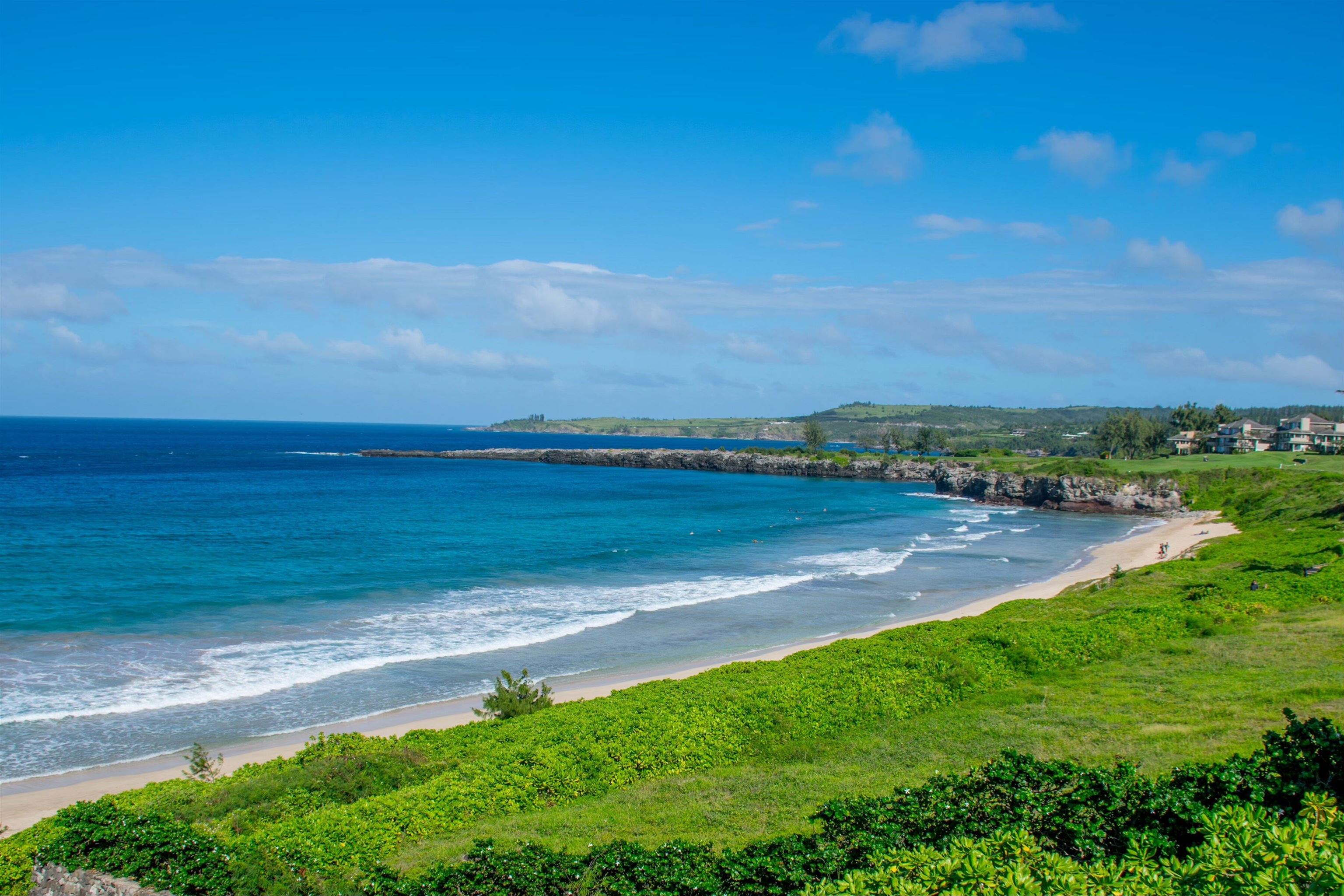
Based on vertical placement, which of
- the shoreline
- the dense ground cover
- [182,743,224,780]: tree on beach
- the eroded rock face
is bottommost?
the shoreline

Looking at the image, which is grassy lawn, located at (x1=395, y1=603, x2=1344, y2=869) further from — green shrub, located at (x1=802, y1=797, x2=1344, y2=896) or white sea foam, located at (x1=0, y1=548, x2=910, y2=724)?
white sea foam, located at (x1=0, y1=548, x2=910, y2=724)

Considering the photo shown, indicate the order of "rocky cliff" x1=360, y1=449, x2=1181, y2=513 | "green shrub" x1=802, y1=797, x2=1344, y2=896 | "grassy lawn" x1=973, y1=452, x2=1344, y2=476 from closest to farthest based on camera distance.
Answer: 1. "green shrub" x1=802, y1=797, x2=1344, y2=896
2. "grassy lawn" x1=973, y1=452, x2=1344, y2=476
3. "rocky cliff" x1=360, y1=449, x2=1181, y2=513

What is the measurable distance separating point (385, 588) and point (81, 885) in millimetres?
28683

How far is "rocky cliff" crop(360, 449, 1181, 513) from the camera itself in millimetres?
76562

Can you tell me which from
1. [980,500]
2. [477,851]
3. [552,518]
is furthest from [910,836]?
[980,500]

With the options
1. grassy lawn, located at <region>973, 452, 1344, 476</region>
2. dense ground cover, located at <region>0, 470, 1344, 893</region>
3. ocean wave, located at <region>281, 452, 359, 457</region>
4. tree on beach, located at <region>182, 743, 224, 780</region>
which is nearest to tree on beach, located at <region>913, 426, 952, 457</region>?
grassy lawn, located at <region>973, 452, 1344, 476</region>

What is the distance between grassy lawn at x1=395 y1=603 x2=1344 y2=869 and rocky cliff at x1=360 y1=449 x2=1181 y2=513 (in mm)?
65070

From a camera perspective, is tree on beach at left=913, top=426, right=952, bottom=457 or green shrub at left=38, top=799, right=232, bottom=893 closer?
green shrub at left=38, top=799, right=232, bottom=893

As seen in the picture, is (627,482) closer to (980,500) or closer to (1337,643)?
(980,500)

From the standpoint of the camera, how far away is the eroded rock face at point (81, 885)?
8.77 meters

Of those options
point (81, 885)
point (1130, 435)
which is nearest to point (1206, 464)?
point (1130, 435)

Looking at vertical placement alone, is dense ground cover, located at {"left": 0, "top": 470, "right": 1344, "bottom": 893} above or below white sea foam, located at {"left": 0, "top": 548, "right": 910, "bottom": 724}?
above

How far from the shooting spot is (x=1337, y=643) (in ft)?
57.9

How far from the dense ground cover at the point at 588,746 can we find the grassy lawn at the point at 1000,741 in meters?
0.57
